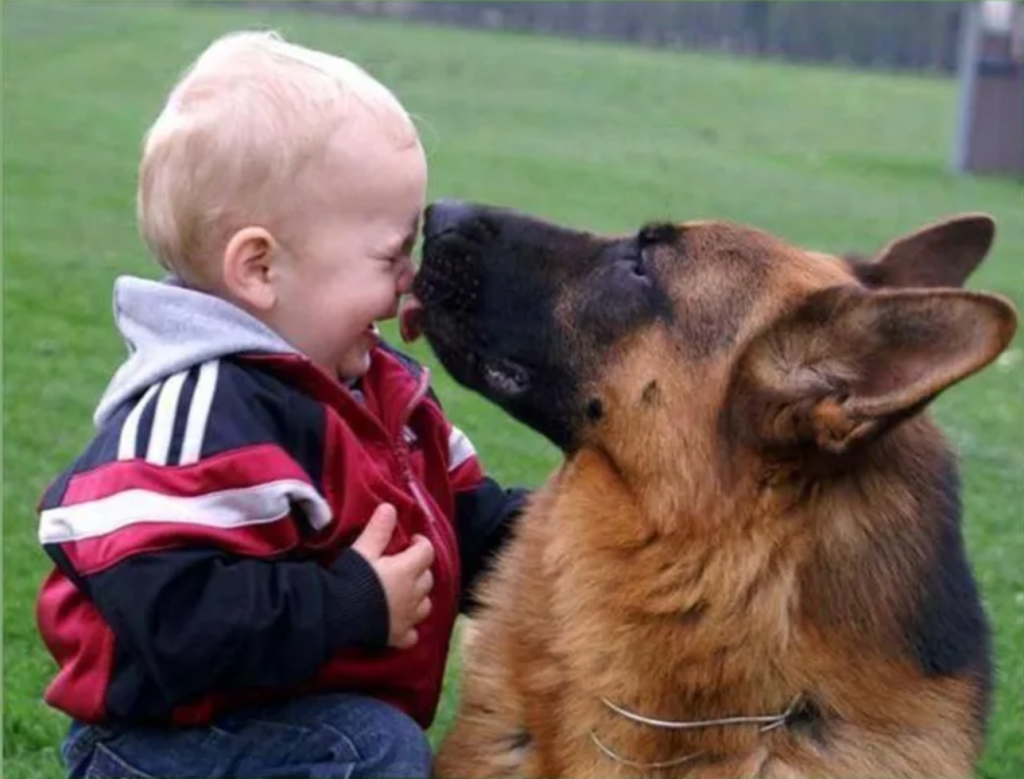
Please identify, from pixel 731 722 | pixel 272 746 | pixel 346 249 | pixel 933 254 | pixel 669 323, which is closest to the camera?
pixel 731 722

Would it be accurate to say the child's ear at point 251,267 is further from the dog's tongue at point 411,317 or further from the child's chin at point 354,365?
the dog's tongue at point 411,317

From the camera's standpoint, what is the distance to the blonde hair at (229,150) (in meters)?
3.67

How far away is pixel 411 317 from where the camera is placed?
4039 mm

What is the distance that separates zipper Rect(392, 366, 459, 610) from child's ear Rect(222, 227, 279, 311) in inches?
17.1

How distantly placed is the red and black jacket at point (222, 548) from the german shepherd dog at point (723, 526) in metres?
0.34

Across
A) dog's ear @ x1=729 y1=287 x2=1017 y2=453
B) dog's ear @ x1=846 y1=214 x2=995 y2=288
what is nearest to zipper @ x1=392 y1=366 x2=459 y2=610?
dog's ear @ x1=729 y1=287 x2=1017 y2=453

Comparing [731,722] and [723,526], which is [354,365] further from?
[731,722]

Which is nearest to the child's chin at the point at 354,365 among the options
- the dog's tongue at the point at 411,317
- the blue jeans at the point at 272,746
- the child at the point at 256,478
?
the child at the point at 256,478

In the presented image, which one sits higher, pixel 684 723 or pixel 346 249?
pixel 346 249

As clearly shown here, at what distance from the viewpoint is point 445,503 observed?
4.18m

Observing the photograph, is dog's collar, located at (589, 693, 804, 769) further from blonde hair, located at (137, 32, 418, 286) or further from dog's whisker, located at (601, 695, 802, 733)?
blonde hair, located at (137, 32, 418, 286)

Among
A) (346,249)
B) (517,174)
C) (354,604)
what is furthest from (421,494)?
(517,174)

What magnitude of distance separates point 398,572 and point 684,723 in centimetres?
64

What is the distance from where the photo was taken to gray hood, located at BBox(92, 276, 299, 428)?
3.54 metres
